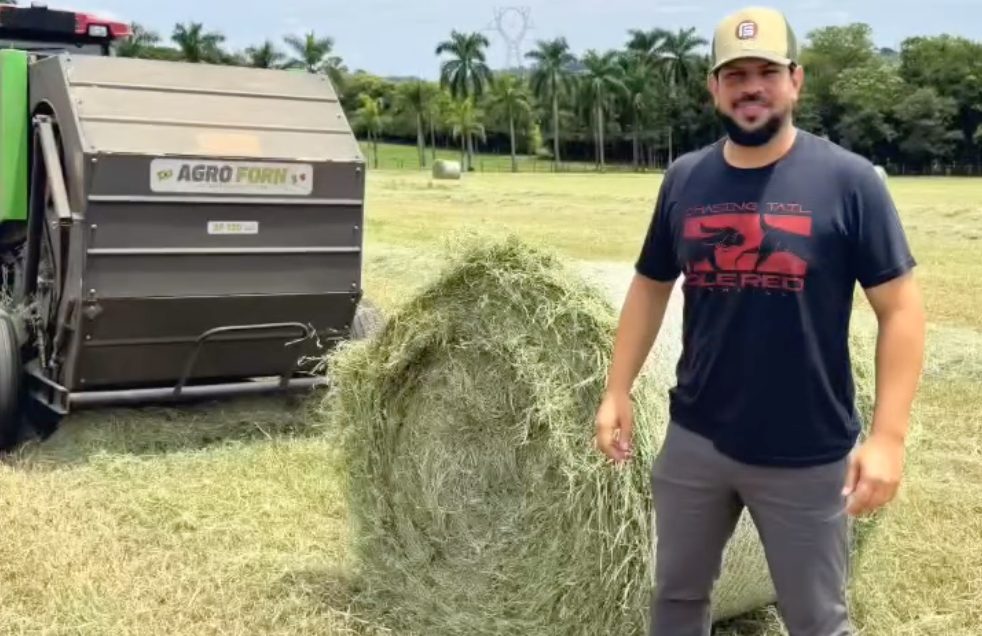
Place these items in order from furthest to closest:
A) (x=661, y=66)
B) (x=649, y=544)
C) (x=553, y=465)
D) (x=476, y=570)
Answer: (x=661, y=66)
(x=476, y=570)
(x=553, y=465)
(x=649, y=544)

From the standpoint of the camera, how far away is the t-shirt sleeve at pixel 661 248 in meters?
2.87

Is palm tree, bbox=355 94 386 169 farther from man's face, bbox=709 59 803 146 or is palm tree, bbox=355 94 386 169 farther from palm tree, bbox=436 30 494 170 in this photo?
man's face, bbox=709 59 803 146

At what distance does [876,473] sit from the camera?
8.31 feet

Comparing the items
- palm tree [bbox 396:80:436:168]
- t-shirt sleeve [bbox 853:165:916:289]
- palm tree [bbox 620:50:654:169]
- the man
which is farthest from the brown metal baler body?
palm tree [bbox 396:80:436:168]

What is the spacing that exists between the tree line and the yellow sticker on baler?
57.9 metres

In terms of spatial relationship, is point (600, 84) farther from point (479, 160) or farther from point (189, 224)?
point (189, 224)

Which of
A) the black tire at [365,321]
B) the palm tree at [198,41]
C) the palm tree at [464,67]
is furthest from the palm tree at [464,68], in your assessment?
the black tire at [365,321]

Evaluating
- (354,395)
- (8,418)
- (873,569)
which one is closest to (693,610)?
(873,569)

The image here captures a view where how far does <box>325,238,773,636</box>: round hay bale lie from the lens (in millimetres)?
3533

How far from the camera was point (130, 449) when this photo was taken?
6262mm

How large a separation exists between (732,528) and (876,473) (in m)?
0.48

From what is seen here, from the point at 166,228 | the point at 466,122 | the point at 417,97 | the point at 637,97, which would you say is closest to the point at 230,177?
the point at 166,228

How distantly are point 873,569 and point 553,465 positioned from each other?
1341 mm

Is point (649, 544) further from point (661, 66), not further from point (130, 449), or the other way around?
point (661, 66)
